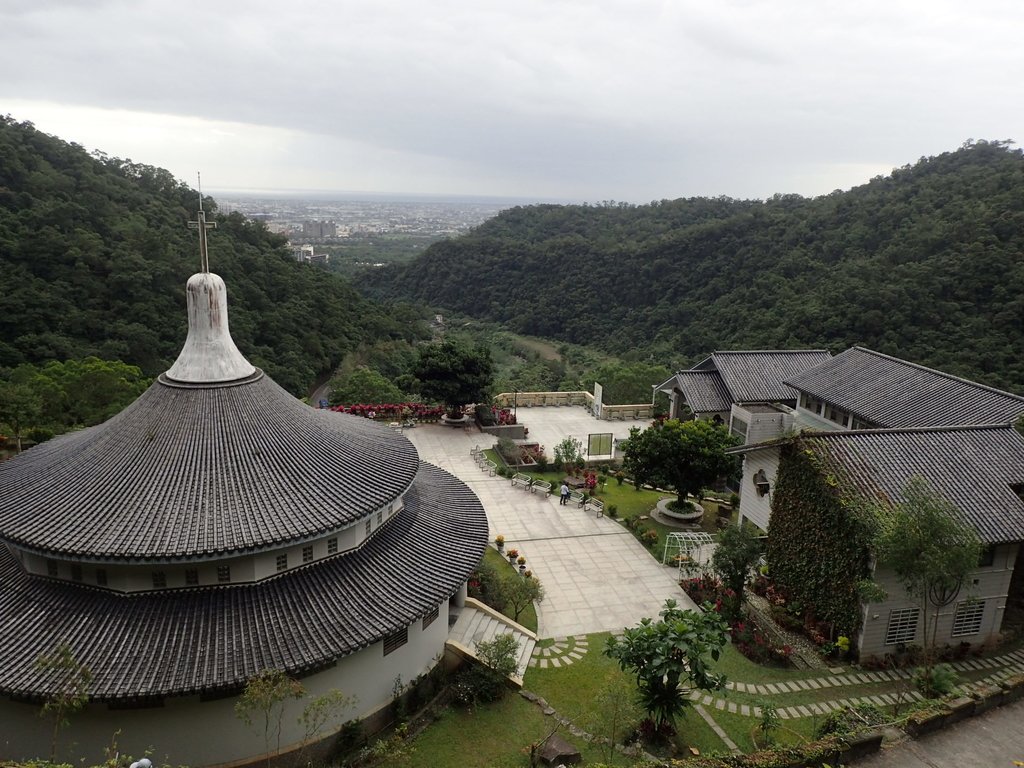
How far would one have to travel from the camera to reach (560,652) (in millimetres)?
18078

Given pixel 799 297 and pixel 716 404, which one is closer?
pixel 716 404

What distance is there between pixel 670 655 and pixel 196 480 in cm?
1096

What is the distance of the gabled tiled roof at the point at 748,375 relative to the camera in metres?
34.0

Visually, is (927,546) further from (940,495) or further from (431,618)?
(431,618)

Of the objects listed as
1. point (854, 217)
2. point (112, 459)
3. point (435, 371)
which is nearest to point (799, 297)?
point (854, 217)

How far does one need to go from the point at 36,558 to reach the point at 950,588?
21.6m

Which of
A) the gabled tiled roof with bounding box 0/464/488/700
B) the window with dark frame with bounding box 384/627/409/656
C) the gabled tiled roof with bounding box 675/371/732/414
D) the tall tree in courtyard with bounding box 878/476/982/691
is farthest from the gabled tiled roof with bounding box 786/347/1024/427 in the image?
the window with dark frame with bounding box 384/627/409/656

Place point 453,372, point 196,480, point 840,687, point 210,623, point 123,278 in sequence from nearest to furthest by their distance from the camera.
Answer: point 210,623
point 196,480
point 840,687
point 453,372
point 123,278

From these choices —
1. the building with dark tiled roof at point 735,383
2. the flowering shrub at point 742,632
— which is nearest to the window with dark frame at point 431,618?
the flowering shrub at point 742,632

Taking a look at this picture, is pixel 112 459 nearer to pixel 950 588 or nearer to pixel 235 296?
pixel 950 588

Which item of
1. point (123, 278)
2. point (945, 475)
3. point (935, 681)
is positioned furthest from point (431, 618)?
point (123, 278)

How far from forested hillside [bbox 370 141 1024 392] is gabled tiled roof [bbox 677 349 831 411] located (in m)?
9.06

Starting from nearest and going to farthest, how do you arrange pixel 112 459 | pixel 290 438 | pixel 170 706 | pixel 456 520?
pixel 170 706 < pixel 112 459 < pixel 290 438 < pixel 456 520

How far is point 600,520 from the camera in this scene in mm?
26875
